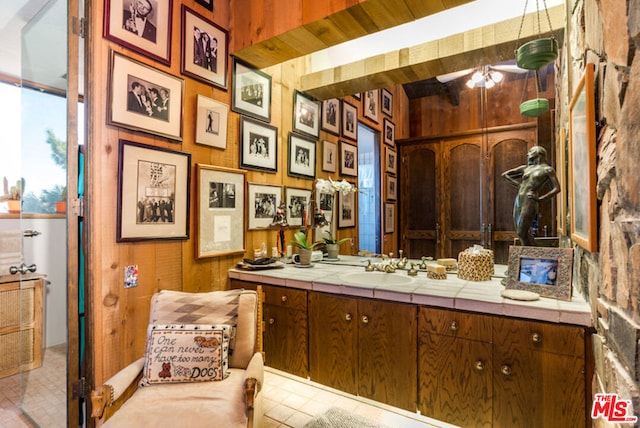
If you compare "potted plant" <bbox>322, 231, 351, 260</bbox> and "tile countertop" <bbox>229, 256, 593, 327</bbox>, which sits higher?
"potted plant" <bbox>322, 231, 351, 260</bbox>

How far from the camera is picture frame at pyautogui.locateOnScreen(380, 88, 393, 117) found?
2572mm

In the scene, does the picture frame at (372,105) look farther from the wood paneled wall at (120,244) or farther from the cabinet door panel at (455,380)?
the cabinet door panel at (455,380)

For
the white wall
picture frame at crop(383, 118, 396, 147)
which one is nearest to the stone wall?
picture frame at crop(383, 118, 396, 147)

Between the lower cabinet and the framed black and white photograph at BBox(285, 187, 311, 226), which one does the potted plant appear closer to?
the framed black and white photograph at BBox(285, 187, 311, 226)

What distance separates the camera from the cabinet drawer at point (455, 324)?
1606mm

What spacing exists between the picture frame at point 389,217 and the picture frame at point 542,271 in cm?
89

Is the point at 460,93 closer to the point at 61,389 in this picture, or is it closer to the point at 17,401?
the point at 61,389

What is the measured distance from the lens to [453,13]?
2.16 m

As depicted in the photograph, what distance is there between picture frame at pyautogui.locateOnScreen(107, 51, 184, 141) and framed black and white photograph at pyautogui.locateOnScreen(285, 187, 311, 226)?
1166 millimetres

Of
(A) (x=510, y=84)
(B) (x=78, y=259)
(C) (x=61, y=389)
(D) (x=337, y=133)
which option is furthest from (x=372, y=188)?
(C) (x=61, y=389)

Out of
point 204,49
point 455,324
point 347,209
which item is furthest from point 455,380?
point 204,49

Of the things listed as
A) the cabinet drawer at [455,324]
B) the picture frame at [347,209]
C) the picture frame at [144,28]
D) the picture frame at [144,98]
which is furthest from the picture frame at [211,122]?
the cabinet drawer at [455,324]

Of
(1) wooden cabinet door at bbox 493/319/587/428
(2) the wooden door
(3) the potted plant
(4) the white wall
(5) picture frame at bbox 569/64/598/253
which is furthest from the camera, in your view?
(3) the potted plant

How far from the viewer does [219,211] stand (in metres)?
2.40
